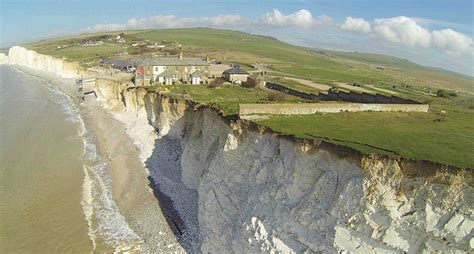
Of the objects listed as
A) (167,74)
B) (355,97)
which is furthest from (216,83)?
(355,97)

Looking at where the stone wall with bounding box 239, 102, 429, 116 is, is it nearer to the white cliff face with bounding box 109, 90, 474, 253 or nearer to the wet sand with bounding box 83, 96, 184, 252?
the white cliff face with bounding box 109, 90, 474, 253

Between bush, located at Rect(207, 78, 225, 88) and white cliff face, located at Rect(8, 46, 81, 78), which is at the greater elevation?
bush, located at Rect(207, 78, 225, 88)

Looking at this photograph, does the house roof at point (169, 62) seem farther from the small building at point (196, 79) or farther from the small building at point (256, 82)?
the small building at point (256, 82)

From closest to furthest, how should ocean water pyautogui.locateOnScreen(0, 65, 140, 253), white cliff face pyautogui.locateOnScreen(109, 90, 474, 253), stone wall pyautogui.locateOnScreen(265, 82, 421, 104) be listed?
white cliff face pyautogui.locateOnScreen(109, 90, 474, 253), ocean water pyautogui.locateOnScreen(0, 65, 140, 253), stone wall pyautogui.locateOnScreen(265, 82, 421, 104)

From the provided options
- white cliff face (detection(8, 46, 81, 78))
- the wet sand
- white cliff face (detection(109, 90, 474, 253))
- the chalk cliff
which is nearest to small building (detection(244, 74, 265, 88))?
the wet sand

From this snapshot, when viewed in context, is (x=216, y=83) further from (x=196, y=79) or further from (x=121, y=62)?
(x=121, y=62)

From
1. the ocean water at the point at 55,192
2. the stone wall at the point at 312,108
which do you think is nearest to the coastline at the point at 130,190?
the ocean water at the point at 55,192
